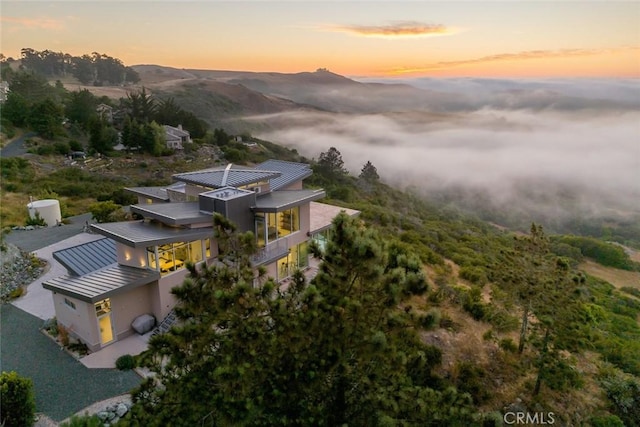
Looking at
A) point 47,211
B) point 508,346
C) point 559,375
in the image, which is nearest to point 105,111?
point 47,211

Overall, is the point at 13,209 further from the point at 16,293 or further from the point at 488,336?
the point at 488,336

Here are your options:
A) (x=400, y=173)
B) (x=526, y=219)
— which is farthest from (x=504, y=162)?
(x=526, y=219)

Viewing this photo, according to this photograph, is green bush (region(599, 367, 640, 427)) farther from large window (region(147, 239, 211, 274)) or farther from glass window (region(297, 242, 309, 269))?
large window (region(147, 239, 211, 274))

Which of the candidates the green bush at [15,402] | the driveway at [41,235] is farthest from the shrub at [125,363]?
the driveway at [41,235]

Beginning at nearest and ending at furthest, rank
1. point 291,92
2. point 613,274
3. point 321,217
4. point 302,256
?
point 302,256
point 321,217
point 613,274
point 291,92

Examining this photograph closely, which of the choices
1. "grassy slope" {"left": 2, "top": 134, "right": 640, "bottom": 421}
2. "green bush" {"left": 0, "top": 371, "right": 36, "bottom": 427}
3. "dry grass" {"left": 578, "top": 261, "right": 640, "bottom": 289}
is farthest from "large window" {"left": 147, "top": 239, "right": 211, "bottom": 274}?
"dry grass" {"left": 578, "top": 261, "right": 640, "bottom": 289}
